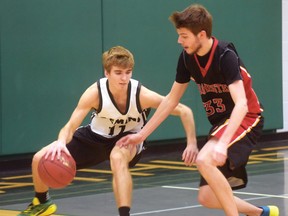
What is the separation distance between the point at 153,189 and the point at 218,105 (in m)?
2.92

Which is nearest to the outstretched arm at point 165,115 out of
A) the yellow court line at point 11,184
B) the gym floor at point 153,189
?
the gym floor at point 153,189

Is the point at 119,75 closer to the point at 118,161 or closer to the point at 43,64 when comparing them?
the point at 118,161

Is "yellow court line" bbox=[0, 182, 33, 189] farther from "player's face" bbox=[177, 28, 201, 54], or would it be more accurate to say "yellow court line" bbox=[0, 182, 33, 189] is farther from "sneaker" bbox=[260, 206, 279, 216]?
"player's face" bbox=[177, 28, 201, 54]

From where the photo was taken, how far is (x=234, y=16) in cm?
1302

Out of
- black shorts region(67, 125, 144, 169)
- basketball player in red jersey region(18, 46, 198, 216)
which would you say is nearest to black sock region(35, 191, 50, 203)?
basketball player in red jersey region(18, 46, 198, 216)

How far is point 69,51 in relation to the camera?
11.2 metres

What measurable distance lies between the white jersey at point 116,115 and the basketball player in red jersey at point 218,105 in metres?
0.55

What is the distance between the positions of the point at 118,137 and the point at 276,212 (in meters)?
1.35

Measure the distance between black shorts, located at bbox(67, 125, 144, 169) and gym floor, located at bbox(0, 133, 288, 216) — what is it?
584 millimetres

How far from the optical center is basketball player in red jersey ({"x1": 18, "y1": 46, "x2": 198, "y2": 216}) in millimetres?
6539

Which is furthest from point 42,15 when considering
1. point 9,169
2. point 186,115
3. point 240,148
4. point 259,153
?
point 240,148

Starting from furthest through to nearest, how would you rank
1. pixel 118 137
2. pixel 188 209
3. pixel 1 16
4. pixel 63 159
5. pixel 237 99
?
1. pixel 1 16
2. pixel 188 209
3. pixel 118 137
4. pixel 63 159
5. pixel 237 99

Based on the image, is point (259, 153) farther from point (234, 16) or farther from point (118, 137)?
point (118, 137)

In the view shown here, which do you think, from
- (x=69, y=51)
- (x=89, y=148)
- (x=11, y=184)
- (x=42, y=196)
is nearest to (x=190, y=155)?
(x=89, y=148)
